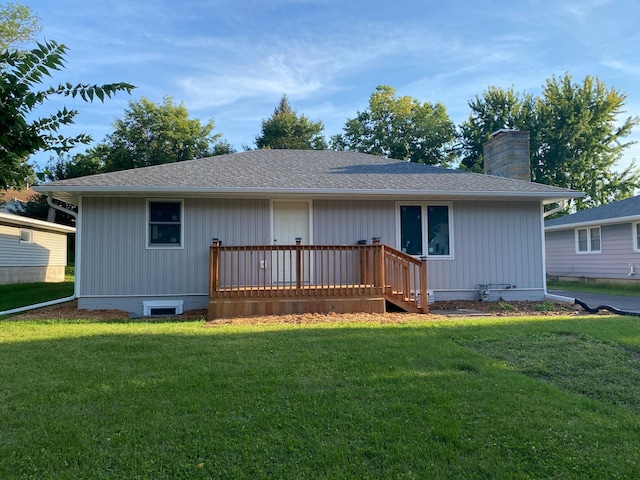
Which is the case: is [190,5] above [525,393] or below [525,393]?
above

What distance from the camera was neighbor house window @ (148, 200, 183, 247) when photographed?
8.77 m

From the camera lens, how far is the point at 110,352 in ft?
16.0

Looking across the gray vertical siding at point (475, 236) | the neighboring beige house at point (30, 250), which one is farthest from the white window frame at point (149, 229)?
the neighboring beige house at point (30, 250)

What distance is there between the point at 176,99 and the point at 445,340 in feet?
97.9

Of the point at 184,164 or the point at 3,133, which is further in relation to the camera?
the point at 184,164

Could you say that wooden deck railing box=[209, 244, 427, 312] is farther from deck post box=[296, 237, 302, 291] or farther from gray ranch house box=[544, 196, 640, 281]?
gray ranch house box=[544, 196, 640, 281]

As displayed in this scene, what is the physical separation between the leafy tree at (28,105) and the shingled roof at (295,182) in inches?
260

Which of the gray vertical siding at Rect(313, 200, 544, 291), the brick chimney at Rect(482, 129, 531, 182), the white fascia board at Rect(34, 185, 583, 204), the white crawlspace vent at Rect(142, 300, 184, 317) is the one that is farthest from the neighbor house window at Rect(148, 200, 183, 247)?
the brick chimney at Rect(482, 129, 531, 182)

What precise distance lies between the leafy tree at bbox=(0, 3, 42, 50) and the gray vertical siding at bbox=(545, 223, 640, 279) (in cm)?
2619

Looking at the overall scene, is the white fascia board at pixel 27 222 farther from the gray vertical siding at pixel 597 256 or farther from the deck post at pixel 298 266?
the gray vertical siding at pixel 597 256

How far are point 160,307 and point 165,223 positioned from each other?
1.71 metres

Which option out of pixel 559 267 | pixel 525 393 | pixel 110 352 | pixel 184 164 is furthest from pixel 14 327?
pixel 559 267

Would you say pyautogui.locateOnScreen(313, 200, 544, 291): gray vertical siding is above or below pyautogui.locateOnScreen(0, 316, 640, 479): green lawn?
above

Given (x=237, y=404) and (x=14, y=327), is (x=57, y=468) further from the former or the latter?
(x=14, y=327)
